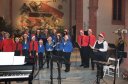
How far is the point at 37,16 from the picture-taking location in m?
23.6

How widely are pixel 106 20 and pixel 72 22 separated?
194 inches

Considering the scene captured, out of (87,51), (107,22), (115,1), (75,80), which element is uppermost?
(115,1)

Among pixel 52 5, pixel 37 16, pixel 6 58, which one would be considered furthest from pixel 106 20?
pixel 6 58

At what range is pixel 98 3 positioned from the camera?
18.8 m

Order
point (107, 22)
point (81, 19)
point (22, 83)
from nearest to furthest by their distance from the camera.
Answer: point (22, 83) → point (81, 19) → point (107, 22)

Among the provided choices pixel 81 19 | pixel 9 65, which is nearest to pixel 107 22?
pixel 81 19

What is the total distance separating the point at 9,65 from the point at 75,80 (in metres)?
5.05

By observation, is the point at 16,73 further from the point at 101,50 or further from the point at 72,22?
the point at 72,22

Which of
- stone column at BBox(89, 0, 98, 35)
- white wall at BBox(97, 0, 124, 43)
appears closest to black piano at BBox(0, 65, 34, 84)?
stone column at BBox(89, 0, 98, 35)

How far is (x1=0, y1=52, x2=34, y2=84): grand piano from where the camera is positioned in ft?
24.7

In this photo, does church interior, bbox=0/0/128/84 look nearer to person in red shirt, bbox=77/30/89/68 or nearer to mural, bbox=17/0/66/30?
mural, bbox=17/0/66/30

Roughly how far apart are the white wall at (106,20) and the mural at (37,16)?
479 centimetres

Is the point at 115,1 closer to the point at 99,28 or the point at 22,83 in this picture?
the point at 99,28

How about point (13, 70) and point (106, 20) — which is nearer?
Result: point (13, 70)
